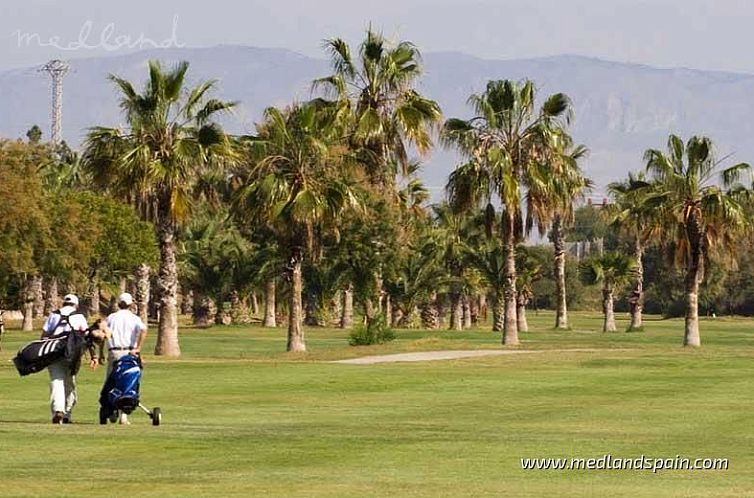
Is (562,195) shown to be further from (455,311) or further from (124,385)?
(124,385)

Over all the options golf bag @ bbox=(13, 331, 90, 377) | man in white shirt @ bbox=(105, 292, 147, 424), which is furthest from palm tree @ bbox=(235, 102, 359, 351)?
man in white shirt @ bbox=(105, 292, 147, 424)

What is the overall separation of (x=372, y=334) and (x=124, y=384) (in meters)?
34.2

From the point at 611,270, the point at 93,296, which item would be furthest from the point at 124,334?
the point at 611,270

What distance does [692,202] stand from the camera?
64750 millimetres

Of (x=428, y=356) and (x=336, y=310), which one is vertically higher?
(x=336, y=310)

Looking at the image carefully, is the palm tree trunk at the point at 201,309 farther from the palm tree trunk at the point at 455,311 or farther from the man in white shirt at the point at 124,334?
the man in white shirt at the point at 124,334

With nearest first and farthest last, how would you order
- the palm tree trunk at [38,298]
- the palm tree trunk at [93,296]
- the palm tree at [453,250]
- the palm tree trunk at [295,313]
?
the palm tree trunk at [295,313]
the palm tree trunk at [93,296]
the palm tree at [453,250]
the palm tree trunk at [38,298]

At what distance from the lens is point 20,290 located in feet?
284

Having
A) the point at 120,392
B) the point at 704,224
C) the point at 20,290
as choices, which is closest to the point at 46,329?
the point at 120,392

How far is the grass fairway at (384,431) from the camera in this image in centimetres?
1773

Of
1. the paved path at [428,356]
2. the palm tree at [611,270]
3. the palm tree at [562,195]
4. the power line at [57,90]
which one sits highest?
the power line at [57,90]

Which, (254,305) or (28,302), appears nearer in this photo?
(28,302)

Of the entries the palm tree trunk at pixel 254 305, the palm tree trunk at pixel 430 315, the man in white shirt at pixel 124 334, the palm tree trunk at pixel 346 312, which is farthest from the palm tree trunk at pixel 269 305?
the man in white shirt at pixel 124 334

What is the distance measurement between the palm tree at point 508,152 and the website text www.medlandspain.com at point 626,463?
4014cm
